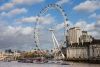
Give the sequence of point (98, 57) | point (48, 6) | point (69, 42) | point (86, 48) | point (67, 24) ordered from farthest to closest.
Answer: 1. point (69, 42)
2. point (86, 48)
3. point (98, 57)
4. point (67, 24)
5. point (48, 6)

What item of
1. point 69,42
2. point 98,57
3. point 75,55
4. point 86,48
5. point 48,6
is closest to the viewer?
point 48,6

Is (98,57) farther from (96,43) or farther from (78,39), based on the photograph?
(78,39)

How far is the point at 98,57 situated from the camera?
433 ft

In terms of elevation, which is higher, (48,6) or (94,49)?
(48,6)

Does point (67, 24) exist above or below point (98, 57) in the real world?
above

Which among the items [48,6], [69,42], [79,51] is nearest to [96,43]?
[79,51]

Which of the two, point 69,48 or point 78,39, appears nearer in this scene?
point 69,48

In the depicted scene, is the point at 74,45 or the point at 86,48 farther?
the point at 74,45

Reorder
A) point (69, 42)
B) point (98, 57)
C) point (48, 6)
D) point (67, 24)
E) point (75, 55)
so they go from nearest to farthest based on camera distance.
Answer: point (48, 6), point (67, 24), point (98, 57), point (75, 55), point (69, 42)

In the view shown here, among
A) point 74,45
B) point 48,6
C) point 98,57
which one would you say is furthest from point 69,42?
point 48,6

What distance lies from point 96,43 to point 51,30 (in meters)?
37.6

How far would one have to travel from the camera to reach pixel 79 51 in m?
152

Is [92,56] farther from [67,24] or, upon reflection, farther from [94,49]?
[67,24]

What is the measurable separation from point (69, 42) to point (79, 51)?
718 inches
